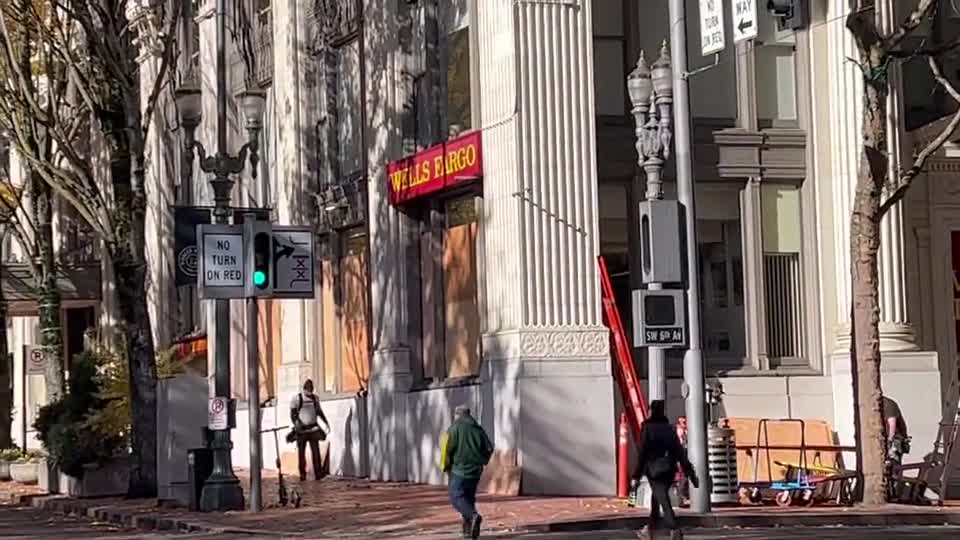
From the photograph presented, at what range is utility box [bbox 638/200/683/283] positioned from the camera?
80.4ft

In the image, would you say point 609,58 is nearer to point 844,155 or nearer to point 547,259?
point 547,259

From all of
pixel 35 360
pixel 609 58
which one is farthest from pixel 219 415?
pixel 35 360

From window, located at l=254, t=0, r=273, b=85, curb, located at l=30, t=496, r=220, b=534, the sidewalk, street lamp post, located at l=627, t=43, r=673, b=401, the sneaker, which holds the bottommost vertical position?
curb, located at l=30, t=496, r=220, b=534

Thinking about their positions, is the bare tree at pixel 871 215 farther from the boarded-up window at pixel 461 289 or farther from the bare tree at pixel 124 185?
the bare tree at pixel 124 185

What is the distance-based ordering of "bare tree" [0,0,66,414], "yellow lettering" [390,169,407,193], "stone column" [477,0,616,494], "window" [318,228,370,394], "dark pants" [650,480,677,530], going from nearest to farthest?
"dark pants" [650,480,677,530], "stone column" [477,0,616,494], "yellow lettering" [390,169,407,193], "bare tree" [0,0,66,414], "window" [318,228,370,394]

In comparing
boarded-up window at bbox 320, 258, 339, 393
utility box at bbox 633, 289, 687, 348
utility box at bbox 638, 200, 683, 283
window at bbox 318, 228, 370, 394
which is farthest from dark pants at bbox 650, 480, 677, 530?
boarded-up window at bbox 320, 258, 339, 393

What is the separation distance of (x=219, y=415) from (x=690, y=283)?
24.1ft

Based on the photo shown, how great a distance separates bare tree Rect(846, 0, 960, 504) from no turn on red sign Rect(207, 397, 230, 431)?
8839mm

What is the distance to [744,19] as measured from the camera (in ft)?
81.1

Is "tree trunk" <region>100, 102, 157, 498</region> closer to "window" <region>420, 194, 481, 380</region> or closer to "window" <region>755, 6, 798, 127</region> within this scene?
"window" <region>420, 194, 481, 380</region>

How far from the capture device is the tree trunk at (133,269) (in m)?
32.7

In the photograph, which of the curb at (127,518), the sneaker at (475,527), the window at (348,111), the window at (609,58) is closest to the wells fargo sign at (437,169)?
the window at (609,58)

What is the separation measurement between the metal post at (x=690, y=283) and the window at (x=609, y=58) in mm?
5634

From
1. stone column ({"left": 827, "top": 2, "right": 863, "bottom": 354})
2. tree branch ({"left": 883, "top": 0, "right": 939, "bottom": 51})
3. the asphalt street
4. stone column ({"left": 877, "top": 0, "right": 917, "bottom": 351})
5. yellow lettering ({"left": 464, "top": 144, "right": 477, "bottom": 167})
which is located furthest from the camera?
stone column ({"left": 827, "top": 2, "right": 863, "bottom": 354})
